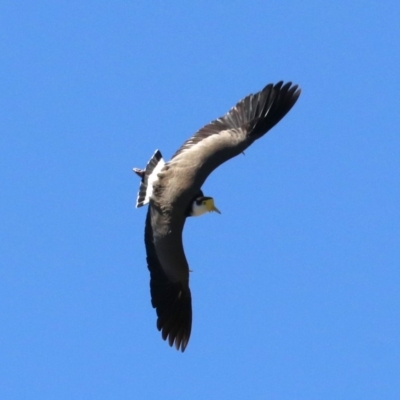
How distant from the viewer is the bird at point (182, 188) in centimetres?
1052

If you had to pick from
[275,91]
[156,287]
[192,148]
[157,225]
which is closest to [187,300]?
[156,287]

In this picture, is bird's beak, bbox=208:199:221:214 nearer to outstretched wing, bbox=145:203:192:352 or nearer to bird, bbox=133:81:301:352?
bird, bbox=133:81:301:352

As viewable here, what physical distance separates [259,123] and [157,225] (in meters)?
2.11

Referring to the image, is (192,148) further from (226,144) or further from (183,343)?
(183,343)

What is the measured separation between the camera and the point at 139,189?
1091cm

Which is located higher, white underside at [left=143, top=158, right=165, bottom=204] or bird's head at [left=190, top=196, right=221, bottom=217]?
white underside at [left=143, top=158, right=165, bottom=204]

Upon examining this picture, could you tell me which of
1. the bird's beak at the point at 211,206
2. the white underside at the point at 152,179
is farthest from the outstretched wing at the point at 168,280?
the bird's beak at the point at 211,206

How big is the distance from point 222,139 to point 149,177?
111cm

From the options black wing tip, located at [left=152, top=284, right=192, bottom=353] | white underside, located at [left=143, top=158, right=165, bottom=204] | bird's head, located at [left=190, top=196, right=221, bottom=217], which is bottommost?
black wing tip, located at [left=152, top=284, right=192, bottom=353]

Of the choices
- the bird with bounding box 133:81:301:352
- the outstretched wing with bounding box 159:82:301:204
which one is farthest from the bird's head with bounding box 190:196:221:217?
the outstretched wing with bounding box 159:82:301:204

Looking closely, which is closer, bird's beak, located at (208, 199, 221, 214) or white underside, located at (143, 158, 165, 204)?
bird's beak, located at (208, 199, 221, 214)

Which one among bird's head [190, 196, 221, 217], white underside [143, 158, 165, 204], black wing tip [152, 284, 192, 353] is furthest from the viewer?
black wing tip [152, 284, 192, 353]

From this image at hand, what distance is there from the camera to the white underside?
10.7 meters

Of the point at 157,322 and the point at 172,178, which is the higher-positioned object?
the point at 172,178
